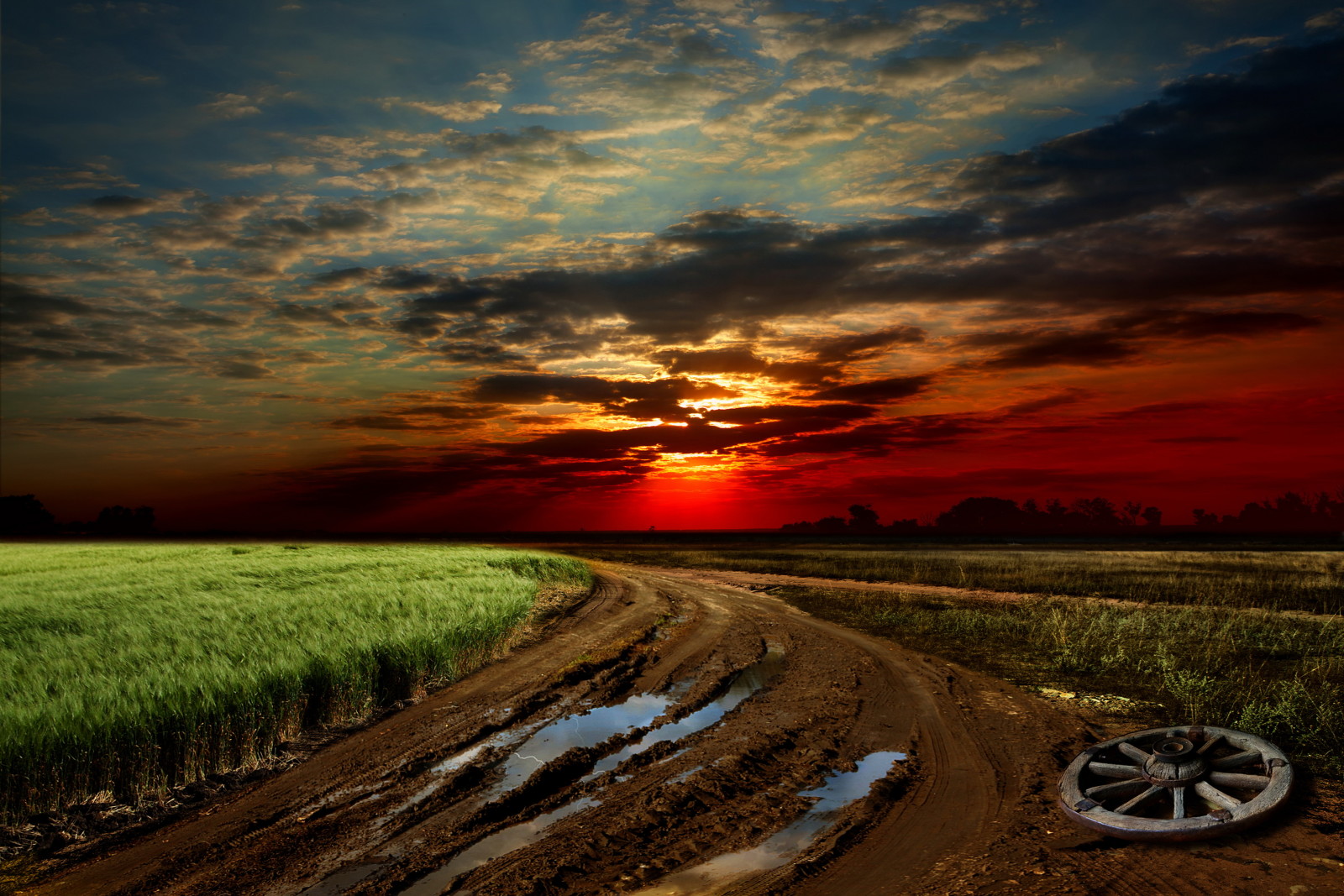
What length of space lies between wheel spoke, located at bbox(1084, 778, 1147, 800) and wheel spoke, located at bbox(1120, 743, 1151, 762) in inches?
17.3

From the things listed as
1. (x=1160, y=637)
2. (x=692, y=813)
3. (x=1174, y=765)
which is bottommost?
(x=1160, y=637)

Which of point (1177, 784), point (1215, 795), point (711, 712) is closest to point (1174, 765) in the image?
point (1177, 784)

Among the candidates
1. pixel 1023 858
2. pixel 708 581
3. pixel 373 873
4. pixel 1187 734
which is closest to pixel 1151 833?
pixel 1023 858

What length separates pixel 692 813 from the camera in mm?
6906

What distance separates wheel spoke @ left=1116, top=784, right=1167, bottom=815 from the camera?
6.68 m

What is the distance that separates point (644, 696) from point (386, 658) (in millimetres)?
4431

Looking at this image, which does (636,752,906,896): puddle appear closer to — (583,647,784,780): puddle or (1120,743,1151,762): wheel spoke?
(583,647,784,780): puddle

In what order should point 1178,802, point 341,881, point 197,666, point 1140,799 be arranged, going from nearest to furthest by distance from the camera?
point 341,881 < point 1178,802 < point 1140,799 < point 197,666

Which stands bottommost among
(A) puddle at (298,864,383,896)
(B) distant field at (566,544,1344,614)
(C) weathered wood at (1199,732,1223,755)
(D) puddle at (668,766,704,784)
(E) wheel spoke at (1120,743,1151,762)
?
(B) distant field at (566,544,1344,614)

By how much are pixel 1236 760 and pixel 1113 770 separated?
3.79 feet

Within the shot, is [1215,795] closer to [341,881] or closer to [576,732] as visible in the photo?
[576,732]

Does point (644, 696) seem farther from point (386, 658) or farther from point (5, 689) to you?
point (5, 689)

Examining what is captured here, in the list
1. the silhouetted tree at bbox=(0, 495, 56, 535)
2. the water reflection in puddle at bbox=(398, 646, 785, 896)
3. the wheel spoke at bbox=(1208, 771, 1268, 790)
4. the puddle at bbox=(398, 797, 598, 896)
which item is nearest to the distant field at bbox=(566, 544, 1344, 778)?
the wheel spoke at bbox=(1208, 771, 1268, 790)

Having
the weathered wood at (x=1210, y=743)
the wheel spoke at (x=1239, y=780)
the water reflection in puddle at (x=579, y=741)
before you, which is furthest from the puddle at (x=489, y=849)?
the weathered wood at (x=1210, y=743)
